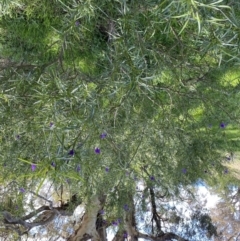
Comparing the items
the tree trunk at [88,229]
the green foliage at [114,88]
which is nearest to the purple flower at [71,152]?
the green foliage at [114,88]

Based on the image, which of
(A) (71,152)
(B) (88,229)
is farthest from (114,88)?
(B) (88,229)

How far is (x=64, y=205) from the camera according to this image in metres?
4.49

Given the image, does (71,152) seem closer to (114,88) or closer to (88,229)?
(114,88)

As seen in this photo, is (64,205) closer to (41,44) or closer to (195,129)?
(195,129)

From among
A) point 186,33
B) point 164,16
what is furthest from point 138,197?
point 164,16

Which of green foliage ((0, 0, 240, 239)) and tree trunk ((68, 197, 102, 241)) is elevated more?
green foliage ((0, 0, 240, 239))

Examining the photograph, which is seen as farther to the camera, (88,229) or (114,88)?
(88,229)

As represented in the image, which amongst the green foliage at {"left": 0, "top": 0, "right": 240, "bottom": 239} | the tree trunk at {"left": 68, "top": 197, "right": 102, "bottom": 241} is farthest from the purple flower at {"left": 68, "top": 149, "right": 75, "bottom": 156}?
the tree trunk at {"left": 68, "top": 197, "right": 102, "bottom": 241}

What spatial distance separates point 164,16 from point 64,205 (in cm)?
347

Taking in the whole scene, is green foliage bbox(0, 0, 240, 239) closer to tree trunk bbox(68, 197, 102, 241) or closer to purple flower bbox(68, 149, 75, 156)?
purple flower bbox(68, 149, 75, 156)

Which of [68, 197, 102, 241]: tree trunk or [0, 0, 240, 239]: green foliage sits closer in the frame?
[0, 0, 240, 239]: green foliage

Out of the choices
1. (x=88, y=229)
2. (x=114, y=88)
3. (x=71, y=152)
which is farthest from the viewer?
(x=88, y=229)

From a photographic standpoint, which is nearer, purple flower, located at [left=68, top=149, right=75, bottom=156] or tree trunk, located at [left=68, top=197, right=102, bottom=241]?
purple flower, located at [left=68, top=149, right=75, bottom=156]

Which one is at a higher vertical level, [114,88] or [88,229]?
[114,88]
